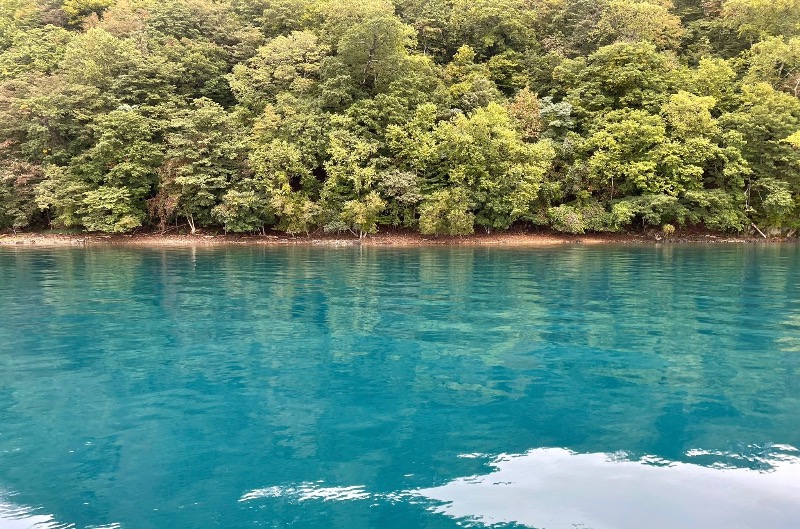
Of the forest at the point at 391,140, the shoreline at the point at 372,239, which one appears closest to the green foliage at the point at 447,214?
the forest at the point at 391,140

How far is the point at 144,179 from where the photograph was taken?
→ 128ft

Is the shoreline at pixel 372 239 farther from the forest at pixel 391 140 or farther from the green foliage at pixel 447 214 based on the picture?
the green foliage at pixel 447 214

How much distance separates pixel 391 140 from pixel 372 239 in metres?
7.44

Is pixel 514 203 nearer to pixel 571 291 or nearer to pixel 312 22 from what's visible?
pixel 571 291

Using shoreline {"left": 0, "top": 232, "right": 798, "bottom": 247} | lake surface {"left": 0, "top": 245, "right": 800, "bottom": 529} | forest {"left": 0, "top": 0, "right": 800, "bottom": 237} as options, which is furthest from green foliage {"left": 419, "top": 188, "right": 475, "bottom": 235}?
lake surface {"left": 0, "top": 245, "right": 800, "bottom": 529}

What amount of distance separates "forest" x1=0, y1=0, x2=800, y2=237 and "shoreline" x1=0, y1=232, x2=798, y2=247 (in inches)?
35.7

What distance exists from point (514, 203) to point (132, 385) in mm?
32318

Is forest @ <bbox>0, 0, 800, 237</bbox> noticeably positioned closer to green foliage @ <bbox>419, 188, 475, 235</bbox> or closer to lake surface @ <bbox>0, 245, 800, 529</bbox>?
green foliage @ <bbox>419, 188, 475, 235</bbox>

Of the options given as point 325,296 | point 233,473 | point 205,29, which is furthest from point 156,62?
point 233,473

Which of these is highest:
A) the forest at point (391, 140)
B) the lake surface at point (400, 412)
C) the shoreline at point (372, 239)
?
the forest at point (391, 140)

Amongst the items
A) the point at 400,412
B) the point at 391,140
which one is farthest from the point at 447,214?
the point at 400,412

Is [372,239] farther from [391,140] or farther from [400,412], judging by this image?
[400,412]

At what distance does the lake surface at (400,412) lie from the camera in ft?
13.5

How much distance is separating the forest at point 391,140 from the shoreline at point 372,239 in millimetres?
906
